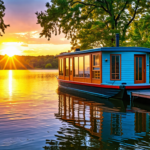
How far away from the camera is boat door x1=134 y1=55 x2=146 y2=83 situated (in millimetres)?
17000

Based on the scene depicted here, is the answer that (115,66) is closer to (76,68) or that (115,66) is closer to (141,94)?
(141,94)

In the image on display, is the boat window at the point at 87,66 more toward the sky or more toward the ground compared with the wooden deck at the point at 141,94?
more toward the sky

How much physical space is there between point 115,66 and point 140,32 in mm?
13079

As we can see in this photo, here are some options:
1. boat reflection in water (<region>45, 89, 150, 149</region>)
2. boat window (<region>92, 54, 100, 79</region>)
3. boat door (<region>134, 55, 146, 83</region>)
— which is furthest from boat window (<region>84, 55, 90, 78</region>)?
boat reflection in water (<region>45, 89, 150, 149</region>)

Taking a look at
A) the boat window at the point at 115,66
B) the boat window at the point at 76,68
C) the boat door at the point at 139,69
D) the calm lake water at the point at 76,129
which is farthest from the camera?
the boat window at the point at 76,68

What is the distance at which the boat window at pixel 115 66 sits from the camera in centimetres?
1667

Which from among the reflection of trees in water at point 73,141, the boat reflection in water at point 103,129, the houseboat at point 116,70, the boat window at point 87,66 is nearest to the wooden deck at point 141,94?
the houseboat at point 116,70

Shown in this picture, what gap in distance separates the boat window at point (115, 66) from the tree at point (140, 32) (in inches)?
409

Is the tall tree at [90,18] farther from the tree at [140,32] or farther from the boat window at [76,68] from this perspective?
the boat window at [76,68]

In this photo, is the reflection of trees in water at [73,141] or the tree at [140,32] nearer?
the reflection of trees in water at [73,141]

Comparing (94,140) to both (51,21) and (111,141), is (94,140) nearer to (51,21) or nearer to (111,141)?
(111,141)

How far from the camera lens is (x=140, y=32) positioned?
2780 cm

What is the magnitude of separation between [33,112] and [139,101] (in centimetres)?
786

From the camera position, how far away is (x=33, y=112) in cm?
1215
